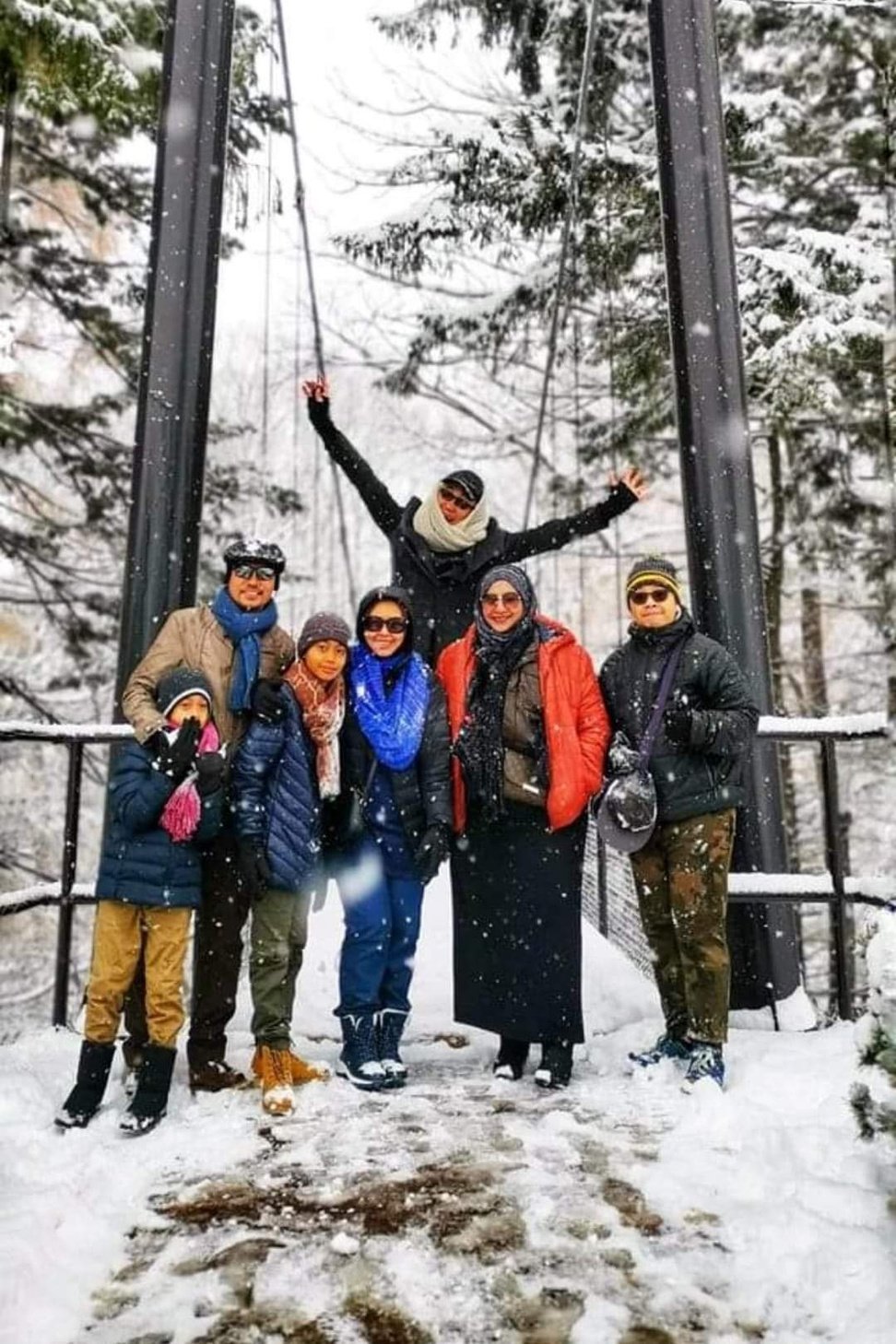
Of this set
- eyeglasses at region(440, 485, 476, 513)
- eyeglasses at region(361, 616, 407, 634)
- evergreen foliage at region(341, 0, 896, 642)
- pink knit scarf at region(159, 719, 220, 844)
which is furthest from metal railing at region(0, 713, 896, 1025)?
evergreen foliage at region(341, 0, 896, 642)

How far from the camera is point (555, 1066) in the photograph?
9.01 feet

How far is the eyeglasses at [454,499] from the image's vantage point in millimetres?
3293

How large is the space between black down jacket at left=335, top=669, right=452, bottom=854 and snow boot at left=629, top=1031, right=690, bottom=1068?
857mm

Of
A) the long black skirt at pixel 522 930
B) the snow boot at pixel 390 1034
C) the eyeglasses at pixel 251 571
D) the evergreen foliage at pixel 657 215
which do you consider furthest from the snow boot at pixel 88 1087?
the evergreen foliage at pixel 657 215

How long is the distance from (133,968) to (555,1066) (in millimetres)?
1190

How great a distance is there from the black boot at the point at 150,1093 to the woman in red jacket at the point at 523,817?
869mm

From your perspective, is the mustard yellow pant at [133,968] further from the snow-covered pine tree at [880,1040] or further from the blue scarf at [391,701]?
the snow-covered pine tree at [880,1040]

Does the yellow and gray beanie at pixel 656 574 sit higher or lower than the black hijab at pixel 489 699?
higher

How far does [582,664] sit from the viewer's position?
9.39 ft

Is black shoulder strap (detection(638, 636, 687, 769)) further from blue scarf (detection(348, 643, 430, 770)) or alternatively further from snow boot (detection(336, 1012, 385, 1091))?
snow boot (detection(336, 1012, 385, 1091))

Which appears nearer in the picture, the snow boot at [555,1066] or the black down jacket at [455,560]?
the snow boot at [555,1066]

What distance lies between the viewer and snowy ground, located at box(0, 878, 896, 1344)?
5.01ft

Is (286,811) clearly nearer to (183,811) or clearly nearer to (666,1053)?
(183,811)

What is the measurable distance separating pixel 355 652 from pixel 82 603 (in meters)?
6.78
